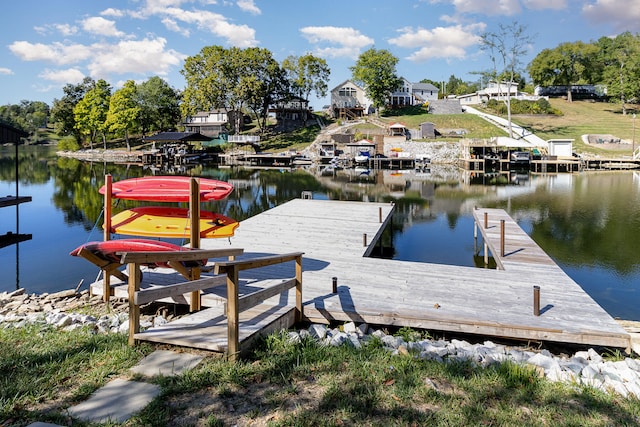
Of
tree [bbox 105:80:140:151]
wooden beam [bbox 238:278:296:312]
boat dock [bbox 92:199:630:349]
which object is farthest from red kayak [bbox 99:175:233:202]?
tree [bbox 105:80:140:151]

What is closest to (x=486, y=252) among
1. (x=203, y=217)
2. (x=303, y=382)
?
(x=203, y=217)

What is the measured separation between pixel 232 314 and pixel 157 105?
228ft

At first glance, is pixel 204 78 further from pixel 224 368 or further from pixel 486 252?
pixel 224 368

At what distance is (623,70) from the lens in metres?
66.2

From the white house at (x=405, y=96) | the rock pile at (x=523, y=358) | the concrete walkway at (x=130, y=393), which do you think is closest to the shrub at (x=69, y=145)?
the white house at (x=405, y=96)

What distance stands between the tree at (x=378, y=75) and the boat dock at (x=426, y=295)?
57900 mm

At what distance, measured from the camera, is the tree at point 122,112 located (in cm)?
5888

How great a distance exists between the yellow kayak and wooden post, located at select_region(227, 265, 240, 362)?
3907mm

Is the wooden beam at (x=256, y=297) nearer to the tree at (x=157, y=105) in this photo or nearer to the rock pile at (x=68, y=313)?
the rock pile at (x=68, y=313)

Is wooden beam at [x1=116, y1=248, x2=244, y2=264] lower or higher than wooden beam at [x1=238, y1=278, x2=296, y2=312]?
higher

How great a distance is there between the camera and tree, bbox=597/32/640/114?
206 ft

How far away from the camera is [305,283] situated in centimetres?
781

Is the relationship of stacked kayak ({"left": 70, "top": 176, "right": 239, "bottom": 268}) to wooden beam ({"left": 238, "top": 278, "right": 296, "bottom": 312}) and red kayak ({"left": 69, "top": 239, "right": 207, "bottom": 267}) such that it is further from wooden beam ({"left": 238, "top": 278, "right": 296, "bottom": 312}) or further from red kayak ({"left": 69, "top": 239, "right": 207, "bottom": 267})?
wooden beam ({"left": 238, "top": 278, "right": 296, "bottom": 312})

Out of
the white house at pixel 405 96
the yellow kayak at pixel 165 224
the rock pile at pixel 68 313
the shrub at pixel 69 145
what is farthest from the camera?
the white house at pixel 405 96
